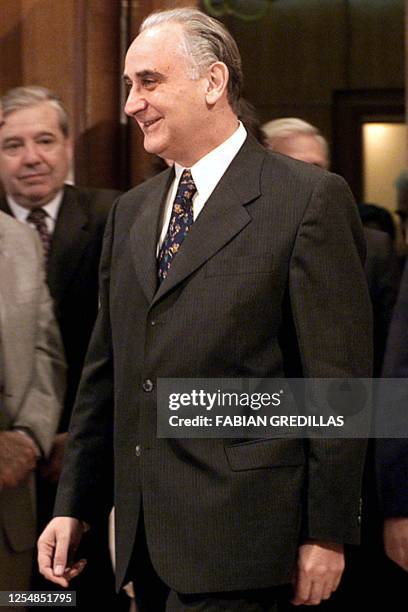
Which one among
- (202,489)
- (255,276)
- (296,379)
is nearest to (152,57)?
(255,276)

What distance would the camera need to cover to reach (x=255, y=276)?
1771 mm

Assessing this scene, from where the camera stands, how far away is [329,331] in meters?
1.75

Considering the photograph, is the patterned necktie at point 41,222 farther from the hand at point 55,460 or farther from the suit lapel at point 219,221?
the suit lapel at point 219,221

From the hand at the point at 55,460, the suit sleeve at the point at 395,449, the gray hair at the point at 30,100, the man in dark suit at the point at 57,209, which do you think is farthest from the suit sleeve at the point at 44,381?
the suit sleeve at the point at 395,449

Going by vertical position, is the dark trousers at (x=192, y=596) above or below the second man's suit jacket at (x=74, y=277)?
below

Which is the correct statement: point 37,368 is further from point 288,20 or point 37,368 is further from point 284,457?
point 288,20

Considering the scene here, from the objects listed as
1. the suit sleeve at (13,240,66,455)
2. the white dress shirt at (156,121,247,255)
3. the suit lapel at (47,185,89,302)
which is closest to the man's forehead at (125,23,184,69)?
the white dress shirt at (156,121,247,255)

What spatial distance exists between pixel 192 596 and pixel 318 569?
0.66ft

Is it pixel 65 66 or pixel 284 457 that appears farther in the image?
pixel 65 66

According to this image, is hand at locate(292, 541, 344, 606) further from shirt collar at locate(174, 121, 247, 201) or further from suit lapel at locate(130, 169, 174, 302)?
shirt collar at locate(174, 121, 247, 201)

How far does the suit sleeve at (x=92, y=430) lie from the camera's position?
199cm

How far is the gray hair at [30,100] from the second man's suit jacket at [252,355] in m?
0.99

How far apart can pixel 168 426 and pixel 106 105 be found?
139 centimetres

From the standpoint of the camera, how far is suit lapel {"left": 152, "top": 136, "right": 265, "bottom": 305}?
5.96 ft
